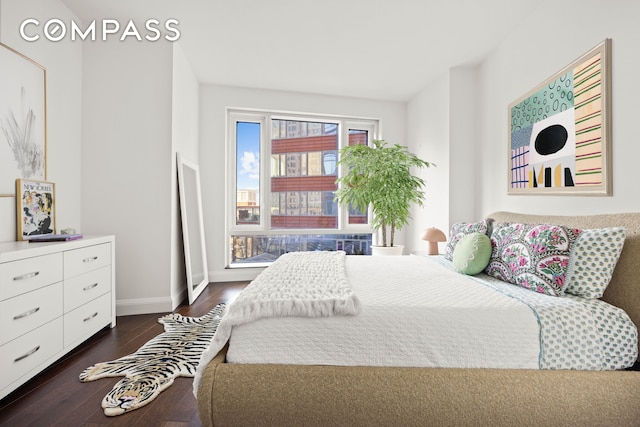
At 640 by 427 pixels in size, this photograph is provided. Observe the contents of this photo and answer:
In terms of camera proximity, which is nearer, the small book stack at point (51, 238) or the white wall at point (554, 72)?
the white wall at point (554, 72)

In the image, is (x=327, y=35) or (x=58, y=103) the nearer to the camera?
(x=58, y=103)

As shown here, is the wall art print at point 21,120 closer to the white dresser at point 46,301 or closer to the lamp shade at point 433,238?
the white dresser at point 46,301

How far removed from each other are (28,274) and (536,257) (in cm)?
275

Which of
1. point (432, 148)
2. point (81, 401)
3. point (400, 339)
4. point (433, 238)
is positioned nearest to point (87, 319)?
point (81, 401)

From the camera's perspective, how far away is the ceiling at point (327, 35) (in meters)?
Result: 2.49

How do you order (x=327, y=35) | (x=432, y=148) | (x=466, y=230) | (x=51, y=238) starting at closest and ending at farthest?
A: (x=51, y=238) < (x=466, y=230) < (x=327, y=35) < (x=432, y=148)

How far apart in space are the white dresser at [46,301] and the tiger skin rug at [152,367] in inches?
11.5

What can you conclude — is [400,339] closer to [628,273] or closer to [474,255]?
[474,255]

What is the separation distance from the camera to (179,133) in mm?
3232

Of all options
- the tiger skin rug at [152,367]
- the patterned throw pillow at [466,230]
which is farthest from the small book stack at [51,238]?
the patterned throw pillow at [466,230]

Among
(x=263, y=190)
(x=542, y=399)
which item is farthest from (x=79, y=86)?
(x=542, y=399)

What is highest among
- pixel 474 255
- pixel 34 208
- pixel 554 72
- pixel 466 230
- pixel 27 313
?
pixel 554 72

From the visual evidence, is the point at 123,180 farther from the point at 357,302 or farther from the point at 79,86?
the point at 357,302

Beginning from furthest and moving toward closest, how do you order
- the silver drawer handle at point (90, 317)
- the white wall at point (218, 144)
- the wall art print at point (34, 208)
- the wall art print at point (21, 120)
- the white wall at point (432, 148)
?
the white wall at point (218, 144) < the white wall at point (432, 148) < the silver drawer handle at point (90, 317) < the wall art print at point (34, 208) < the wall art print at point (21, 120)
